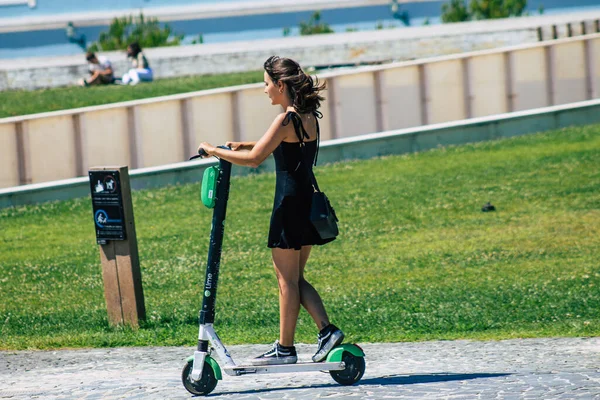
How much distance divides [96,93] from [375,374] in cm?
1476

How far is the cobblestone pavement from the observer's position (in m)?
6.33

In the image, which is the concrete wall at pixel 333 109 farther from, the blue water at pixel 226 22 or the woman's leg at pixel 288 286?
the blue water at pixel 226 22

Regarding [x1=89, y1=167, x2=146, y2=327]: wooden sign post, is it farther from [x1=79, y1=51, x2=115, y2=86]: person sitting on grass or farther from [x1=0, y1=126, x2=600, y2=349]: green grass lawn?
[x1=79, y1=51, x2=115, y2=86]: person sitting on grass

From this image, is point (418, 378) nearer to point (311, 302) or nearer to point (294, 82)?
point (311, 302)

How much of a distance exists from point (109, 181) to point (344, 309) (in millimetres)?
2211

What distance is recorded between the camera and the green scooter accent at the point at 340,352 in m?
6.50

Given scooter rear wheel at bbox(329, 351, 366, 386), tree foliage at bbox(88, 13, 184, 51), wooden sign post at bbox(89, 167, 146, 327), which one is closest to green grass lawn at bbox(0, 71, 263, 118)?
tree foliage at bbox(88, 13, 184, 51)

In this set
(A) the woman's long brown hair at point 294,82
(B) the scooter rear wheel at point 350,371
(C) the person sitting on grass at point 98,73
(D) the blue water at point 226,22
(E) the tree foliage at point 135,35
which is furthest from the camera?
(D) the blue water at point 226,22

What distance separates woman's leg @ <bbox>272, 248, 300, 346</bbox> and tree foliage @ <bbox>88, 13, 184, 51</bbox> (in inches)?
1013

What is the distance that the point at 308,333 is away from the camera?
880cm

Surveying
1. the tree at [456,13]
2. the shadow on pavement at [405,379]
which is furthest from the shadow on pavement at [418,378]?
the tree at [456,13]

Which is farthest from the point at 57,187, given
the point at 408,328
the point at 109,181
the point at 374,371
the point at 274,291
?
the point at 374,371

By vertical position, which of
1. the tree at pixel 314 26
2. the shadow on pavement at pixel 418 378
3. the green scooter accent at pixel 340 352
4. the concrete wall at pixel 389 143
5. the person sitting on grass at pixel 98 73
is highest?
the tree at pixel 314 26

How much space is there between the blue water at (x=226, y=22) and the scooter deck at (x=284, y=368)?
30.9m
